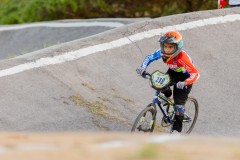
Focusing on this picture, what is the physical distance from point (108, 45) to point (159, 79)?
2.76 metres

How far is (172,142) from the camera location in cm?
649

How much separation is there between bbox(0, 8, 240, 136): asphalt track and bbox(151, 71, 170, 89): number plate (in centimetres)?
98

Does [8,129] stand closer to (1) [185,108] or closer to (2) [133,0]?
(1) [185,108]

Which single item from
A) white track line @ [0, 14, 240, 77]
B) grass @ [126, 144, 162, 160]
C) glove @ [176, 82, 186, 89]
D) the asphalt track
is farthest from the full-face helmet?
grass @ [126, 144, 162, 160]

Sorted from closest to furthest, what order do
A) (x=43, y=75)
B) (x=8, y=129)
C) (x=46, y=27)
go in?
(x=8, y=129) < (x=43, y=75) < (x=46, y=27)

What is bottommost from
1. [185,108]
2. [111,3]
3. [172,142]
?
[111,3]

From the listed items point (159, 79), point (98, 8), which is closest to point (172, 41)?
point (159, 79)

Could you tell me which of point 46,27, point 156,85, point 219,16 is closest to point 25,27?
point 46,27

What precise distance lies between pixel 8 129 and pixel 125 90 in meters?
2.63

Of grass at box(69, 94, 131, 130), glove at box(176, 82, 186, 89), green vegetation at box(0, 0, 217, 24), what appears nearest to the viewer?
glove at box(176, 82, 186, 89)

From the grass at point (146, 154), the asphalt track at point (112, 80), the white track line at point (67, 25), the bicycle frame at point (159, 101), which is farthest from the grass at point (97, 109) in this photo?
the white track line at point (67, 25)

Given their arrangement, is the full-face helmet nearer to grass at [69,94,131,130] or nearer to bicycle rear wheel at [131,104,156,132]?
bicycle rear wheel at [131,104,156,132]

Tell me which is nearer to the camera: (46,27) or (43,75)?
(43,75)

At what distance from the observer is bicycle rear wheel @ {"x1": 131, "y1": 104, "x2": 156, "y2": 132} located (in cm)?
1075
